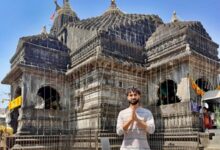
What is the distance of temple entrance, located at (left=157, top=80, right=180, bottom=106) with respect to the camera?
2147cm

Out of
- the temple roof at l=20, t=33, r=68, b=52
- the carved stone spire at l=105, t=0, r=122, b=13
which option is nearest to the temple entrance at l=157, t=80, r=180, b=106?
the temple roof at l=20, t=33, r=68, b=52

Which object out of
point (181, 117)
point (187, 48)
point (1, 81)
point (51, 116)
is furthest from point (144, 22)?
point (1, 81)

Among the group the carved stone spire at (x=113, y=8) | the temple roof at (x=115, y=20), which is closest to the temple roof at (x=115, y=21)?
the temple roof at (x=115, y=20)

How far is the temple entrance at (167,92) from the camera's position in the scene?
2147 cm

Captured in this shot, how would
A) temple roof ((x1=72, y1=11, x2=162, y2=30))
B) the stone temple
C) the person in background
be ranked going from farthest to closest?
temple roof ((x1=72, y1=11, x2=162, y2=30)) < the stone temple < the person in background

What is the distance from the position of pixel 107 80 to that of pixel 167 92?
5470 millimetres

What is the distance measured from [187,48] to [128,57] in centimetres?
468

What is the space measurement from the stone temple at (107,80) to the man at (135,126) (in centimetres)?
1319

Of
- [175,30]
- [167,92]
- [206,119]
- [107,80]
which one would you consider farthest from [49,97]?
[206,119]

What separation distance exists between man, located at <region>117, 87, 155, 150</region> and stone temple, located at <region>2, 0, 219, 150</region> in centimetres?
1319

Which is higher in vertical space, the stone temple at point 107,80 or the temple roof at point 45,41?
the temple roof at point 45,41

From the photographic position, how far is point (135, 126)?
13.2 ft

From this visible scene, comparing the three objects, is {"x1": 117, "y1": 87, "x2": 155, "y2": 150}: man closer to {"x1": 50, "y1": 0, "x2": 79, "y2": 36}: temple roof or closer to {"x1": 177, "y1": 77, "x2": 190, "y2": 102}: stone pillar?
{"x1": 177, "y1": 77, "x2": 190, "y2": 102}: stone pillar

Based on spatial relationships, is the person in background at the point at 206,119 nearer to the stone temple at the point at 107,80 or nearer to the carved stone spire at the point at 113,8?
the stone temple at the point at 107,80
